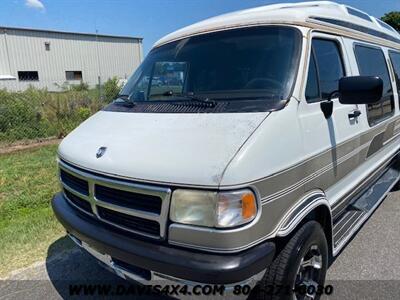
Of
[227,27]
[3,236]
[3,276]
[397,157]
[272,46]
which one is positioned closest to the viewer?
[272,46]

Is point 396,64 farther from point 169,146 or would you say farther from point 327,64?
point 169,146

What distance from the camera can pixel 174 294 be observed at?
2.36 meters

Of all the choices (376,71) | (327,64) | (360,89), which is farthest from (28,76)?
(360,89)

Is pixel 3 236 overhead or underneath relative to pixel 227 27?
underneath

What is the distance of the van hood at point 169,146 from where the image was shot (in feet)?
7.11

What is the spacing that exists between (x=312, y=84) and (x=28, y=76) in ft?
135

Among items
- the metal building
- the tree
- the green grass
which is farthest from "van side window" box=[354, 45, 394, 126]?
the tree

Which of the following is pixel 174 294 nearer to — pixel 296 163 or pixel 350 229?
pixel 296 163

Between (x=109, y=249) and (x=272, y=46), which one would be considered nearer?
(x=109, y=249)

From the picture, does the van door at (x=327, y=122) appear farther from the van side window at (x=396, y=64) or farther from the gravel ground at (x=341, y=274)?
the van side window at (x=396, y=64)

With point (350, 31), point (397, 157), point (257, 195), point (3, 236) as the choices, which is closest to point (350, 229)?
point (257, 195)

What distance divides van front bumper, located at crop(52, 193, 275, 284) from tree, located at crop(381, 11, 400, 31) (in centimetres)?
4027

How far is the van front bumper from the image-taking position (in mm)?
2062

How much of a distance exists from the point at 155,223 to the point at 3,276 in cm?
217
